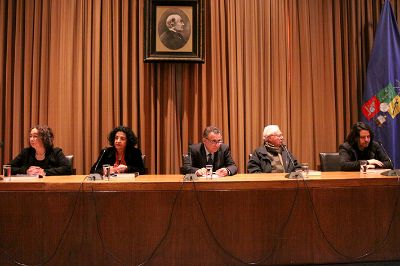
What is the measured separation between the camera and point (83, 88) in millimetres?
4055

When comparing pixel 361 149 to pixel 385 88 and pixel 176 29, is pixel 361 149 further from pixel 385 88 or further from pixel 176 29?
pixel 176 29

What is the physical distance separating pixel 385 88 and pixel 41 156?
3.64m

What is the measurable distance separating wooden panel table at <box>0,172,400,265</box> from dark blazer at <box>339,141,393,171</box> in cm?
79

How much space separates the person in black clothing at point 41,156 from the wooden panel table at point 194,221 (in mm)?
904

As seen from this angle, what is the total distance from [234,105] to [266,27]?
3.14 feet

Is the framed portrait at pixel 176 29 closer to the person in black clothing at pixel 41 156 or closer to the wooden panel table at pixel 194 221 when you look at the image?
the person in black clothing at pixel 41 156

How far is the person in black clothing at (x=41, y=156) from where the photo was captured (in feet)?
10.9

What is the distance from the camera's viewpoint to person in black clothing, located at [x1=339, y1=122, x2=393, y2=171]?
3521 millimetres

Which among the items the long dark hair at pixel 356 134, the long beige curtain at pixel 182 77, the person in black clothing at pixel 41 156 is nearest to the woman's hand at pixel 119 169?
the person in black clothing at pixel 41 156

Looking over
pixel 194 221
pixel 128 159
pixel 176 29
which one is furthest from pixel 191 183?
pixel 176 29

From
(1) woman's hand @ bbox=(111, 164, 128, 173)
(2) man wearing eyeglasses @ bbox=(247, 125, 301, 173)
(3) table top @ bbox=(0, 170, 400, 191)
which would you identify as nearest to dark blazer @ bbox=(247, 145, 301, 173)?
(2) man wearing eyeglasses @ bbox=(247, 125, 301, 173)

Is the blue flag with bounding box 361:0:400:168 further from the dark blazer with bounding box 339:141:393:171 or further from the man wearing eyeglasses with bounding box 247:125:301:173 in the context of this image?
the man wearing eyeglasses with bounding box 247:125:301:173

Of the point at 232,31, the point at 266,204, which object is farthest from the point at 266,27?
the point at 266,204

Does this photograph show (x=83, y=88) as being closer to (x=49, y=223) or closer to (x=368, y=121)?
(x=49, y=223)
